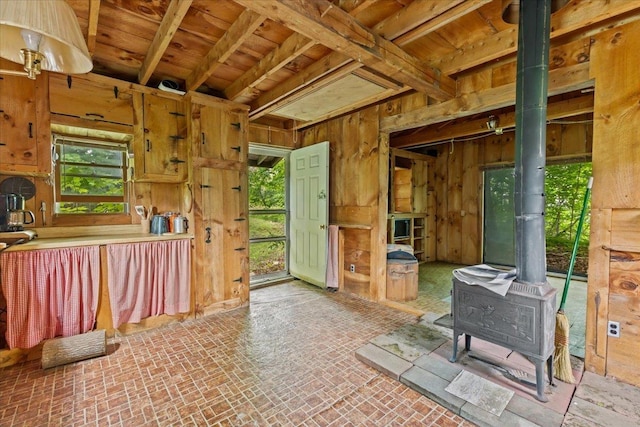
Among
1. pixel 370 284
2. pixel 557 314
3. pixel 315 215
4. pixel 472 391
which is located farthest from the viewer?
pixel 315 215

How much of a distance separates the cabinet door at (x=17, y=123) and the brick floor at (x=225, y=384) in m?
1.67

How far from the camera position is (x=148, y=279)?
2783 millimetres

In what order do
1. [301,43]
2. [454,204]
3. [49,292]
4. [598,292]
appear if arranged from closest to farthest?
1. [598,292]
2. [301,43]
3. [49,292]
4. [454,204]

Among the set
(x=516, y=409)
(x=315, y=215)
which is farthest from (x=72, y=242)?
(x=516, y=409)

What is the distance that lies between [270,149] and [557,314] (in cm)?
396

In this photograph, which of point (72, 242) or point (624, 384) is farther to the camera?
point (72, 242)

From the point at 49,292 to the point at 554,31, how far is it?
4.30 m

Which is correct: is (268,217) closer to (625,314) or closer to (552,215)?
(625,314)

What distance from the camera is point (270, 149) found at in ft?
14.9

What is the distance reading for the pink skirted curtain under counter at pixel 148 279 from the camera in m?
2.62

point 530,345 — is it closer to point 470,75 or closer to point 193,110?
point 470,75

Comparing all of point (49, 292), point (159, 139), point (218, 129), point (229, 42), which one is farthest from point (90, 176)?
point (229, 42)

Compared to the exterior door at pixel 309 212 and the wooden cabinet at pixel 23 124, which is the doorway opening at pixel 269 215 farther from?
the wooden cabinet at pixel 23 124

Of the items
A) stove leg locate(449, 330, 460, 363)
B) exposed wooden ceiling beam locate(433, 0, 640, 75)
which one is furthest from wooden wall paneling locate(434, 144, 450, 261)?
stove leg locate(449, 330, 460, 363)
